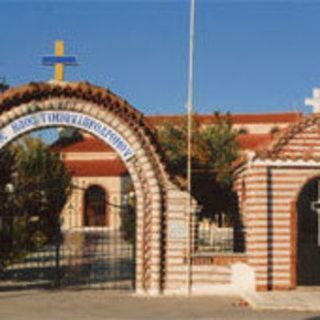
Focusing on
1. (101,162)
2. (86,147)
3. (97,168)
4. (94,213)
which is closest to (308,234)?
(94,213)

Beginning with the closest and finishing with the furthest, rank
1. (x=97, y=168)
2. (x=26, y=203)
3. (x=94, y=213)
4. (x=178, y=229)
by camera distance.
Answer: (x=178, y=229)
(x=26, y=203)
(x=94, y=213)
(x=97, y=168)

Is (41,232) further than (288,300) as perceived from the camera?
Yes

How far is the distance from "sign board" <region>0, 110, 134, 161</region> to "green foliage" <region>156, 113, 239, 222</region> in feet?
41.4

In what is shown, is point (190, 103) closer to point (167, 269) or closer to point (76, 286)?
point (167, 269)

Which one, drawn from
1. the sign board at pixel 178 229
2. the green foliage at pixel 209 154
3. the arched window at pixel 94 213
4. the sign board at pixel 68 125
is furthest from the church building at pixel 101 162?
the sign board at pixel 178 229

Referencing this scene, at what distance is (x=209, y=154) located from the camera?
Result: 38.2 metres

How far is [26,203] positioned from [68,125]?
573 cm

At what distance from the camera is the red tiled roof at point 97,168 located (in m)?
53.5

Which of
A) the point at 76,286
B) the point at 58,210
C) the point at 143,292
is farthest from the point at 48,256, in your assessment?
the point at 143,292

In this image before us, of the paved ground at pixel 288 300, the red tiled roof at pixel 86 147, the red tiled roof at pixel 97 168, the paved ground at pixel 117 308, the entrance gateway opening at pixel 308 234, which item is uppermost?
the red tiled roof at pixel 86 147

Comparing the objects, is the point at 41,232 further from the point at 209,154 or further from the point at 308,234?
the point at 209,154

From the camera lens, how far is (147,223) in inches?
682

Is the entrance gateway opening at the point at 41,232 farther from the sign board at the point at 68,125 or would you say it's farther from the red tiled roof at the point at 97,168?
the red tiled roof at the point at 97,168

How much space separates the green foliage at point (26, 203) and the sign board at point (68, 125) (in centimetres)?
155
